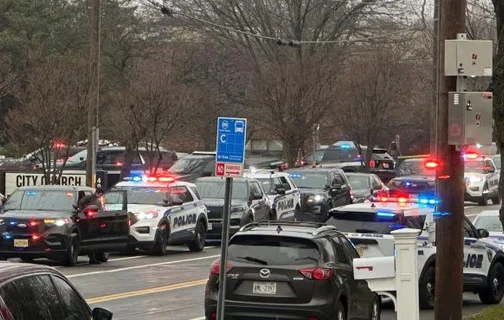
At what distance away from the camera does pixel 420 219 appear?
1767cm

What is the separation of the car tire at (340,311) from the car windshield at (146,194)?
45.1ft

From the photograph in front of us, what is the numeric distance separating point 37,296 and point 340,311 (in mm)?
6868

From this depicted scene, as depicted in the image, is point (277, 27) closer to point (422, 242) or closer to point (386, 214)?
point (422, 242)

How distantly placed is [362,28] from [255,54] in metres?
4.97

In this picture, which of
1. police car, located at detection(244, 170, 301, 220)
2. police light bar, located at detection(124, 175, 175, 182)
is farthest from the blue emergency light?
police car, located at detection(244, 170, 301, 220)

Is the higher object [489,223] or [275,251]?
[275,251]

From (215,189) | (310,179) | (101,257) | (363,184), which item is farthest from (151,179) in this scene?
(363,184)

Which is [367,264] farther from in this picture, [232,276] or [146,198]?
[146,198]

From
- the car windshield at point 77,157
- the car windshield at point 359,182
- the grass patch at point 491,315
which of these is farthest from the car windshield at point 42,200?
the car windshield at point 77,157

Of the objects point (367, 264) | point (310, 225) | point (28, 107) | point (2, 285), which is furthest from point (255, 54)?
point (2, 285)

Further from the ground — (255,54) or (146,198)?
(255,54)

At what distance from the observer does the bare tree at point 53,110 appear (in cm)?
3058

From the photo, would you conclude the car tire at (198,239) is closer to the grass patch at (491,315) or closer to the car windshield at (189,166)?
the car windshield at (189,166)

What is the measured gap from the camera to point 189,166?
40875mm
